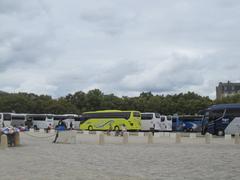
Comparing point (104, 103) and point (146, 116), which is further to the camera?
point (104, 103)

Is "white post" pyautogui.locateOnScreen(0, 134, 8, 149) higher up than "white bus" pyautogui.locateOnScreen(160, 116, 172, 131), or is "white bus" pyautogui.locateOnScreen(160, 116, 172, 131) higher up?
"white bus" pyautogui.locateOnScreen(160, 116, 172, 131)

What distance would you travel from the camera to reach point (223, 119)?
4566cm

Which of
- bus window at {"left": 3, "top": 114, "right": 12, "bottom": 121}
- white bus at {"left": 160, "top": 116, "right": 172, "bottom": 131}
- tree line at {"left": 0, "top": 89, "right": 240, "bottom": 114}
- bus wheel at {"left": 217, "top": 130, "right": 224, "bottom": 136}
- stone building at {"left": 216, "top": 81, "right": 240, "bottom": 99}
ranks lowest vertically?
bus wheel at {"left": 217, "top": 130, "right": 224, "bottom": 136}

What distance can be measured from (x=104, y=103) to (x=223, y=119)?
46.1 metres

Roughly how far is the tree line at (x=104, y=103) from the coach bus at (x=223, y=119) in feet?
125

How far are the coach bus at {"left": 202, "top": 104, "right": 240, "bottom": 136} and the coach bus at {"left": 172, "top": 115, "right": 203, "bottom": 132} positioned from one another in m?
17.8

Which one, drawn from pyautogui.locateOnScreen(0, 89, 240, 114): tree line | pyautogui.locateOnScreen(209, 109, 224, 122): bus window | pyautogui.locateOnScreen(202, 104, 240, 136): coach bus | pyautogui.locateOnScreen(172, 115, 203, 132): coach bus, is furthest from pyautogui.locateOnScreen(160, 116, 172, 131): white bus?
pyautogui.locateOnScreen(0, 89, 240, 114): tree line

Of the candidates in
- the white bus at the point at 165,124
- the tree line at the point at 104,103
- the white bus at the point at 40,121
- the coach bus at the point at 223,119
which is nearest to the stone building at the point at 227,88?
the tree line at the point at 104,103

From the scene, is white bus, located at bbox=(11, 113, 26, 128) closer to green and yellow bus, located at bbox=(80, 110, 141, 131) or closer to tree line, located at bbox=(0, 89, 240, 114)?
green and yellow bus, located at bbox=(80, 110, 141, 131)

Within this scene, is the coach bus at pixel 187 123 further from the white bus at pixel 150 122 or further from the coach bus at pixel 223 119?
the coach bus at pixel 223 119

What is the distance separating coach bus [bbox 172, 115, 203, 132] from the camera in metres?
65.2

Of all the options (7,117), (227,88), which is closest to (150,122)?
(7,117)

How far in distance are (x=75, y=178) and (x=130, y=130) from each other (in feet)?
149

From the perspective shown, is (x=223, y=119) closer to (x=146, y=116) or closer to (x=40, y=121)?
(x=146, y=116)
